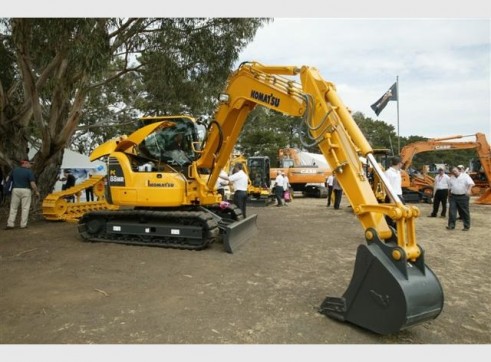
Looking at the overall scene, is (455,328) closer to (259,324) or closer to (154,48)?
(259,324)

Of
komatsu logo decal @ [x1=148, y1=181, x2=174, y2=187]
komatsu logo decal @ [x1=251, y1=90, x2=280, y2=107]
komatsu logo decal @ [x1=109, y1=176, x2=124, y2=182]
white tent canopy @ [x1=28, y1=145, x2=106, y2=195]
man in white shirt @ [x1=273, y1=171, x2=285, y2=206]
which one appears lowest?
man in white shirt @ [x1=273, y1=171, x2=285, y2=206]

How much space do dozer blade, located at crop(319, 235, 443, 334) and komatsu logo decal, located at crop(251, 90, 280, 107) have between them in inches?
117

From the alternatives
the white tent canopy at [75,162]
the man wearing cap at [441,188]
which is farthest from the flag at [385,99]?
the white tent canopy at [75,162]

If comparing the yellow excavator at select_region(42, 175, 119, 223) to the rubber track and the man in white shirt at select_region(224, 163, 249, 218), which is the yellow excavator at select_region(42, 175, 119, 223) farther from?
the man in white shirt at select_region(224, 163, 249, 218)

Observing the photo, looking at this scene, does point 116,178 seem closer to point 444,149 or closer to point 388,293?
point 388,293

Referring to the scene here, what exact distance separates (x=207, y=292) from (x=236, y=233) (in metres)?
2.66

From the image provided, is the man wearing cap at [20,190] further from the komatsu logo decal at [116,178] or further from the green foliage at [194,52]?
the green foliage at [194,52]

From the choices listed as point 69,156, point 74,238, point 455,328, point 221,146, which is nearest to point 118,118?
point 69,156

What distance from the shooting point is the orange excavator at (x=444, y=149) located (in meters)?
17.1

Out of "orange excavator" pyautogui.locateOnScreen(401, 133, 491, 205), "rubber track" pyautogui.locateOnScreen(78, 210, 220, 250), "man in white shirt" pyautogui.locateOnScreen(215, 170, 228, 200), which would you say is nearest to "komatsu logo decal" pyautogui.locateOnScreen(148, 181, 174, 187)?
"rubber track" pyautogui.locateOnScreen(78, 210, 220, 250)

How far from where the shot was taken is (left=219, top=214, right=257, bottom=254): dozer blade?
7.34 metres

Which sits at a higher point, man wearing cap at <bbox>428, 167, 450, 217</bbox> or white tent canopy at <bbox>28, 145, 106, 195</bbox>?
white tent canopy at <bbox>28, 145, 106, 195</bbox>

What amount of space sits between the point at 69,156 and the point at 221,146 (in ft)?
41.1

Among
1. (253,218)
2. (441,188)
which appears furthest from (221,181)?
(441,188)
